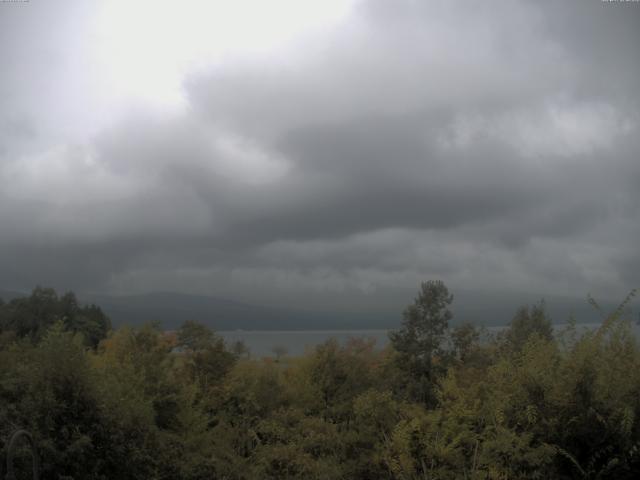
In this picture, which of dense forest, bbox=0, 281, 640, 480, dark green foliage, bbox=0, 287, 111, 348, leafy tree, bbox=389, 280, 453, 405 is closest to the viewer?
dense forest, bbox=0, 281, 640, 480

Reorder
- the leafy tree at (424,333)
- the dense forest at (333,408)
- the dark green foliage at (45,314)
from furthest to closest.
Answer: the dark green foliage at (45,314), the leafy tree at (424,333), the dense forest at (333,408)

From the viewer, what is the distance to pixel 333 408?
15.2 meters

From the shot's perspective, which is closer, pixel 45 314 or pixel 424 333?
pixel 424 333

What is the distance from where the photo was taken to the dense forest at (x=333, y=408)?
8.83 m

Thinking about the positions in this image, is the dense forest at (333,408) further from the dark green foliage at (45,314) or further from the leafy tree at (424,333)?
the dark green foliage at (45,314)

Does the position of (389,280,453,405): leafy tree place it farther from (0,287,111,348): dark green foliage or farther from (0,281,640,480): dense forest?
(0,287,111,348): dark green foliage

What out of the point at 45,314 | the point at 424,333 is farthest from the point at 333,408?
the point at 45,314

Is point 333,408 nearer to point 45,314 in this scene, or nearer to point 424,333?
point 424,333

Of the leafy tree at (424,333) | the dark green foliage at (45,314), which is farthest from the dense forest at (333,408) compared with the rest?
the dark green foliage at (45,314)

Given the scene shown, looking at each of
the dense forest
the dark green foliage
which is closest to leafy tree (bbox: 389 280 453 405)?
the dense forest

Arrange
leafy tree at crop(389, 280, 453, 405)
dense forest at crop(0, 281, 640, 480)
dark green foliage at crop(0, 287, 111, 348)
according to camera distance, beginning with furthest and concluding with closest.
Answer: dark green foliage at crop(0, 287, 111, 348) → leafy tree at crop(389, 280, 453, 405) → dense forest at crop(0, 281, 640, 480)

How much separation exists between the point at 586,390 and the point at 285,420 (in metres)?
7.56

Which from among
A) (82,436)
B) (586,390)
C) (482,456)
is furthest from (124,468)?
(586,390)

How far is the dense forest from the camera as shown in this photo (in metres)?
8.83
